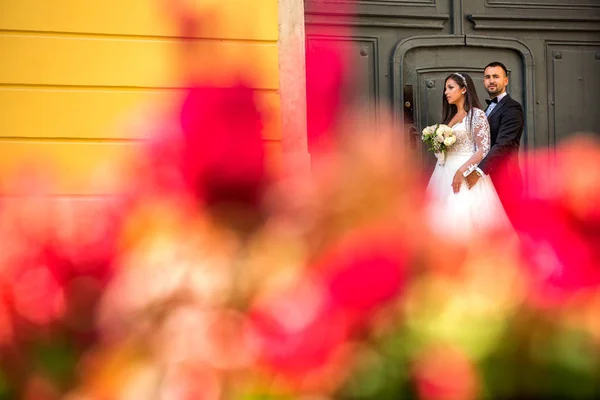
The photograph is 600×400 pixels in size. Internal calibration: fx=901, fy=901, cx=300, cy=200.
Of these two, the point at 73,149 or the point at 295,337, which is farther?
the point at 73,149

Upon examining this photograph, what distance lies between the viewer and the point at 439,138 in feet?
19.3

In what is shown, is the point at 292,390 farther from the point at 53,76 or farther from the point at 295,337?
the point at 53,76

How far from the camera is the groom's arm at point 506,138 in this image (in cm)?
558

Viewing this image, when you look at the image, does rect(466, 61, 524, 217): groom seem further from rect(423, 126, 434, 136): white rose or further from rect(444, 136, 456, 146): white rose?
rect(423, 126, 434, 136): white rose

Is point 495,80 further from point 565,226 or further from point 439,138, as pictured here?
point 565,226

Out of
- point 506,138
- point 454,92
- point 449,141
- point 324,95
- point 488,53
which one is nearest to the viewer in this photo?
point 324,95

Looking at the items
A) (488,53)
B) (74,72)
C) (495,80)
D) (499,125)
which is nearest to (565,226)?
(74,72)

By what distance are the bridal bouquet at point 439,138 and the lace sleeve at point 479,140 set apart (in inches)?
5.9

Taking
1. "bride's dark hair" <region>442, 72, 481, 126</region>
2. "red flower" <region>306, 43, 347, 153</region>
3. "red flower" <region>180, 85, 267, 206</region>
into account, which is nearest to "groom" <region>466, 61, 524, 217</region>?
"bride's dark hair" <region>442, 72, 481, 126</region>

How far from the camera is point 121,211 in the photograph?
1.62 ft

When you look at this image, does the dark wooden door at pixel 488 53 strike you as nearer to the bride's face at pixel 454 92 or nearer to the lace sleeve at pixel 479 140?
the bride's face at pixel 454 92

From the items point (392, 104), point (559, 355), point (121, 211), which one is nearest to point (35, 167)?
point (121, 211)

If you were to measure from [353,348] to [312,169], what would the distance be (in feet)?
0.36

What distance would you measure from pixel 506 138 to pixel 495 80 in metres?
0.48
